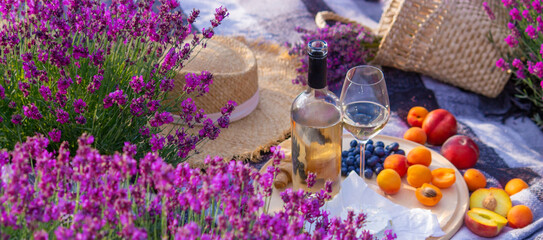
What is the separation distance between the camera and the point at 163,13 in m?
1.30

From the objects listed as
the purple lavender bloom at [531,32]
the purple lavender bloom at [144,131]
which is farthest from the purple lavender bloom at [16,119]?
the purple lavender bloom at [531,32]

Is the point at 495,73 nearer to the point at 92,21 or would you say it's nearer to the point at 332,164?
the point at 332,164

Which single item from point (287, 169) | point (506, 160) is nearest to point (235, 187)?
point (287, 169)

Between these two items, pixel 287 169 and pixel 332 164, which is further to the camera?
pixel 287 169

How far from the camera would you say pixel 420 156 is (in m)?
1.72

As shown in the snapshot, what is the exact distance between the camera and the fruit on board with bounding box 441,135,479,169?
1.89 m

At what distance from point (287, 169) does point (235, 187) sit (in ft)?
2.63

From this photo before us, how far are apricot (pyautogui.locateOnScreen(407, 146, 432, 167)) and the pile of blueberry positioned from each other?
5cm

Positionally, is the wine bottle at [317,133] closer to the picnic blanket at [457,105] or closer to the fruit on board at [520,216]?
the picnic blanket at [457,105]

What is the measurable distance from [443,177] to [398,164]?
0.45 feet

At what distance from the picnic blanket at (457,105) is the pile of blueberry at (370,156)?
31cm

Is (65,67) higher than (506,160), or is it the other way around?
(65,67)

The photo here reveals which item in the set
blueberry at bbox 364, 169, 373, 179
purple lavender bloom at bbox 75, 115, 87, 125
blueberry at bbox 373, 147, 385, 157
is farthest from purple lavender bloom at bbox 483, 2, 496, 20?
purple lavender bloom at bbox 75, 115, 87, 125

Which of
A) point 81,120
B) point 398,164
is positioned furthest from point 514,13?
point 81,120
